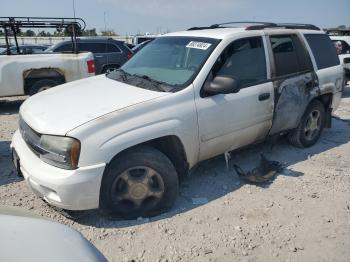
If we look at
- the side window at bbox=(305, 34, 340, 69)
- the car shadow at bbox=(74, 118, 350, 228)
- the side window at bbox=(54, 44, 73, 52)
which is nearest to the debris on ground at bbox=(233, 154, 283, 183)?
the car shadow at bbox=(74, 118, 350, 228)

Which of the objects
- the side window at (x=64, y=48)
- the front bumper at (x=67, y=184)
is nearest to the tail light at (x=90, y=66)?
the side window at (x=64, y=48)

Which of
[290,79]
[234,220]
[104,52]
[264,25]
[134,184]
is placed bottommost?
[104,52]

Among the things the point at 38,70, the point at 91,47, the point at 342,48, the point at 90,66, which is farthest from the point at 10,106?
the point at 342,48

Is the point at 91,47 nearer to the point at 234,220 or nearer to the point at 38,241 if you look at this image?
the point at 234,220

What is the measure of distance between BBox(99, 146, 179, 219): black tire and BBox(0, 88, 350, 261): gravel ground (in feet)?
0.37

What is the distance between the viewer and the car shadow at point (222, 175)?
362 centimetres

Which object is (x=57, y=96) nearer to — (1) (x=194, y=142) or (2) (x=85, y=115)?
(2) (x=85, y=115)

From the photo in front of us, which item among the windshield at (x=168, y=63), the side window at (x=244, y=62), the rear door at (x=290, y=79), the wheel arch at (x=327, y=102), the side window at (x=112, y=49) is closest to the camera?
the windshield at (x=168, y=63)

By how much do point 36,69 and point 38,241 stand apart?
6.95m

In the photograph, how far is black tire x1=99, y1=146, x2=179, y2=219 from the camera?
3.36 metres

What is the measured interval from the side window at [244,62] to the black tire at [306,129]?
1282 millimetres

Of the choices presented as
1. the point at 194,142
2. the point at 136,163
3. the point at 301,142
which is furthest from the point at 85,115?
the point at 301,142

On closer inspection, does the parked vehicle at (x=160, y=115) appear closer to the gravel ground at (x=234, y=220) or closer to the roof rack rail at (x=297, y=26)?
the roof rack rail at (x=297, y=26)

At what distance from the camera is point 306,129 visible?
18.1 ft
